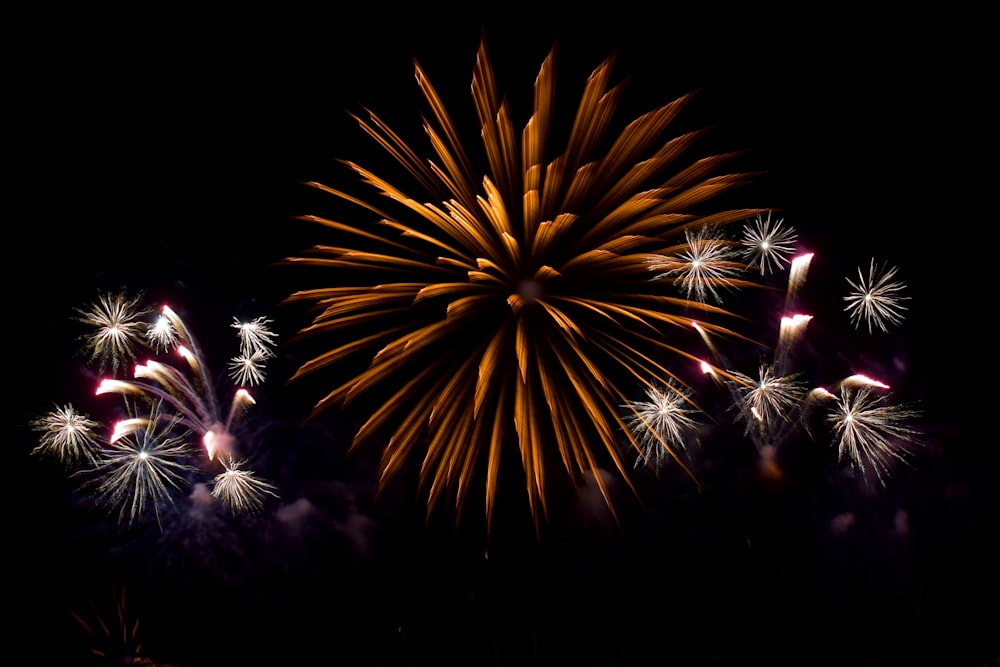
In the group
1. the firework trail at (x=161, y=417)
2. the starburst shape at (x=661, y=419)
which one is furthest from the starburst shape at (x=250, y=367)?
the starburst shape at (x=661, y=419)

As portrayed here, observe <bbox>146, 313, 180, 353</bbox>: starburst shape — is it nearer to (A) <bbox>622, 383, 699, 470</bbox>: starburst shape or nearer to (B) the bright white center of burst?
(B) the bright white center of burst

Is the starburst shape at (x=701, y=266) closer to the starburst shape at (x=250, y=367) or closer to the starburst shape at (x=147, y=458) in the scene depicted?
the starburst shape at (x=250, y=367)

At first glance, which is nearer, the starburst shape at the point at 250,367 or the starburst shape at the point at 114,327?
the starburst shape at the point at 250,367

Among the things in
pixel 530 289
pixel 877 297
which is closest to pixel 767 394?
pixel 877 297

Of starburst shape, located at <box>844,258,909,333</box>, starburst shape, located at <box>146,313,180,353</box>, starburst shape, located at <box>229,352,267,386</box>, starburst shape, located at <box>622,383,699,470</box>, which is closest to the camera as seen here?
starburst shape, located at <box>844,258,909,333</box>

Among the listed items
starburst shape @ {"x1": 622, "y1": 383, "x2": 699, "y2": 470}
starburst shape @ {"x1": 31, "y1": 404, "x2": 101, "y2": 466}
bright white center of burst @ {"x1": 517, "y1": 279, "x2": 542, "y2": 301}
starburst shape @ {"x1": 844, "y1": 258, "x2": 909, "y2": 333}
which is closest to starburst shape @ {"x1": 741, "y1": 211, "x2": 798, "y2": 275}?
starburst shape @ {"x1": 844, "y1": 258, "x2": 909, "y2": 333}

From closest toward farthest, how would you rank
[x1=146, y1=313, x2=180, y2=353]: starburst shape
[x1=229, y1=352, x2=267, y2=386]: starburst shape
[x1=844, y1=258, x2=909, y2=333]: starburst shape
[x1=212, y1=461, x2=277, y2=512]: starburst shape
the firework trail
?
1. [x1=844, y1=258, x2=909, y2=333]: starburst shape
2. [x1=229, y1=352, x2=267, y2=386]: starburst shape
3. the firework trail
4. [x1=146, y1=313, x2=180, y2=353]: starburst shape
5. [x1=212, y1=461, x2=277, y2=512]: starburst shape
